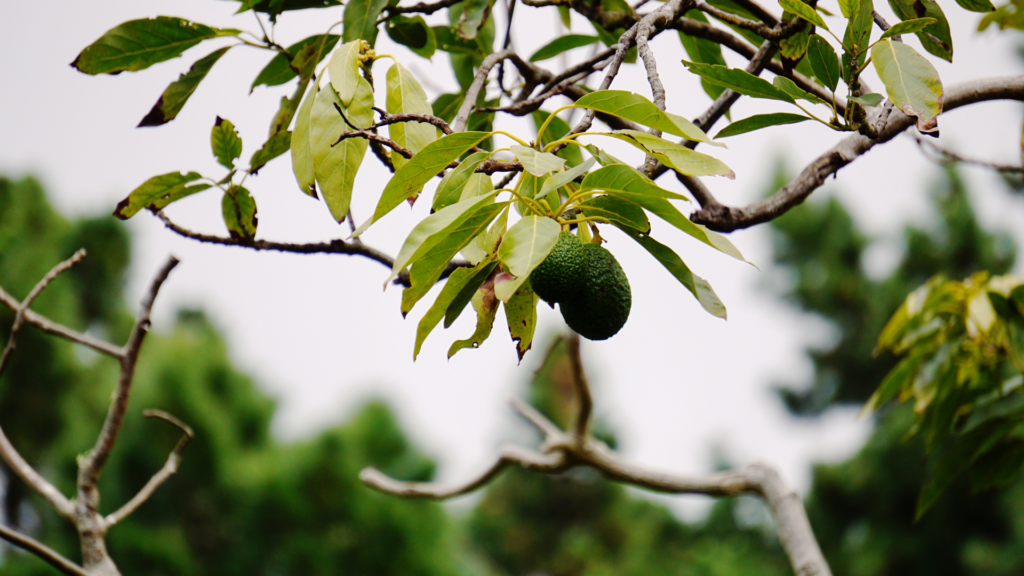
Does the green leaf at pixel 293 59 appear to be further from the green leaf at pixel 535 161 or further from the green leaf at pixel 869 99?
the green leaf at pixel 869 99

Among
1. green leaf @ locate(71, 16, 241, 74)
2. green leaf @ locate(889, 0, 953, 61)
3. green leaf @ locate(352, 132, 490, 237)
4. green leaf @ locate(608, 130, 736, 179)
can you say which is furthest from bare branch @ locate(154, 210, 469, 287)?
green leaf @ locate(889, 0, 953, 61)

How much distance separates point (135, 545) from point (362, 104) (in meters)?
8.08

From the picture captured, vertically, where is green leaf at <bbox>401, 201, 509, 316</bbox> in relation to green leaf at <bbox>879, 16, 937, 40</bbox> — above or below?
below

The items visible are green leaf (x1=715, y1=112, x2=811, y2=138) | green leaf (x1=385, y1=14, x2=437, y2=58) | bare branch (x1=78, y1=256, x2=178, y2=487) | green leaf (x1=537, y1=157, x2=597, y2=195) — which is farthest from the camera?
green leaf (x1=385, y1=14, x2=437, y2=58)

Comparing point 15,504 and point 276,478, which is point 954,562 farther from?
point 15,504

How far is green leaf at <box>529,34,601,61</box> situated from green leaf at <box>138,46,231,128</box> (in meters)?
0.61

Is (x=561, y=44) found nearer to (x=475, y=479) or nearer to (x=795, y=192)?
(x=795, y=192)

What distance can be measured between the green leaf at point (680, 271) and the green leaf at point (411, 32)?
644mm

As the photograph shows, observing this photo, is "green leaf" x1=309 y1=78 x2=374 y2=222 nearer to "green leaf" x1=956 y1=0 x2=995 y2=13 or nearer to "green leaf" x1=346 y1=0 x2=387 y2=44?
"green leaf" x1=346 y1=0 x2=387 y2=44

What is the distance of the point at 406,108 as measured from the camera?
3.00 feet

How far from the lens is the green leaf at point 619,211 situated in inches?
28.2

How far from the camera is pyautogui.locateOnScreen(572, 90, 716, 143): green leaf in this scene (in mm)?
693

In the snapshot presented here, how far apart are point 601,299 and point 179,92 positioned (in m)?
0.81

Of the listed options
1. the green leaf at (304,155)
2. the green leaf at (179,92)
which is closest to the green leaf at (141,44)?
the green leaf at (179,92)
